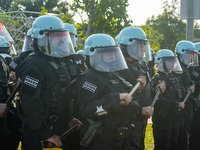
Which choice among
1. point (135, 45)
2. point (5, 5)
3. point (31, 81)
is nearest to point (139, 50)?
point (135, 45)

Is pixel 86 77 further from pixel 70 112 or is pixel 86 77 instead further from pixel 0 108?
pixel 0 108

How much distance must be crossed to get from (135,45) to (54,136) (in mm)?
1845

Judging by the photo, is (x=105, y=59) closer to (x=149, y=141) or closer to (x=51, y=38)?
(x=51, y=38)

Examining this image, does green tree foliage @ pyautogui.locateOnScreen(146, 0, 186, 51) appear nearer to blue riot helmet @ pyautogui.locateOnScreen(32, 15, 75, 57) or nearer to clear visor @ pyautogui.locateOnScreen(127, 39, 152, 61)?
clear visor @ pyautogui.locateOnScreen(127, 39, 152, 61)

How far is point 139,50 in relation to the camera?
13.6 ft

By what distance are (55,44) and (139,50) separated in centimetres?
138

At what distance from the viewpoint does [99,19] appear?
441 inches

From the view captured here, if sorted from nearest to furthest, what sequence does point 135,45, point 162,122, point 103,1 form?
point 135,45 < point 162,122 < point 103,1

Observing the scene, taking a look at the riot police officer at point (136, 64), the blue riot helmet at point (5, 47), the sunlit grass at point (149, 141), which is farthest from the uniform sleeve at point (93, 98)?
the sunlit grass at point (149, 141)

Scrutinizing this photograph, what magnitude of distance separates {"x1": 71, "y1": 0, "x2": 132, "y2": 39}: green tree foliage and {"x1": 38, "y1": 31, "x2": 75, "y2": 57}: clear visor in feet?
25.2

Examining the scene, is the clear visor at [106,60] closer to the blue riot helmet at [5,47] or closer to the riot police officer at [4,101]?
the riot police officer at [4,101]

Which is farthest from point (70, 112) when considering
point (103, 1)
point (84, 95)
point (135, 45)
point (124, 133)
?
point (103, 1)

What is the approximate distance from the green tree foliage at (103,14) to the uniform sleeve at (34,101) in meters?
8.10

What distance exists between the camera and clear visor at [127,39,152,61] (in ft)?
13.5
